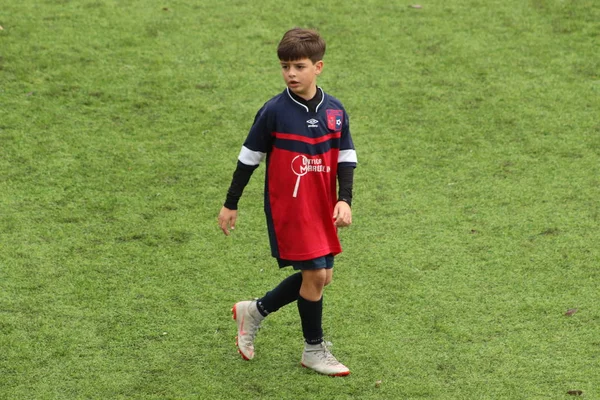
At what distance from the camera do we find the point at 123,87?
25.1 feet

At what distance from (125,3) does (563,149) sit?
4.42 meters

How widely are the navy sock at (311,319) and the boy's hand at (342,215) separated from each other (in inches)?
17.4

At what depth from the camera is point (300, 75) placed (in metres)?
4.22

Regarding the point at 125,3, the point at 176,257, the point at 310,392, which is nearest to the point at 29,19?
the point at 125,3

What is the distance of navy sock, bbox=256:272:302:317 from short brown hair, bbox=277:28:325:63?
106cm

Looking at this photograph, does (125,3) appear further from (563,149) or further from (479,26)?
(563,149)

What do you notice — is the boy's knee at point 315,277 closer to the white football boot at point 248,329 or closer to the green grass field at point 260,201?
the white football boot at point 248,329

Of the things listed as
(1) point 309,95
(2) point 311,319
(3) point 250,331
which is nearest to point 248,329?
(3) point 250,331

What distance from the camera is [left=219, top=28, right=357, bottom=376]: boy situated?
14.0ft

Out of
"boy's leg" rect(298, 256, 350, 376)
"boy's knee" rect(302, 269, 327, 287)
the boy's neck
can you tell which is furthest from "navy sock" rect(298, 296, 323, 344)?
the boy's neck

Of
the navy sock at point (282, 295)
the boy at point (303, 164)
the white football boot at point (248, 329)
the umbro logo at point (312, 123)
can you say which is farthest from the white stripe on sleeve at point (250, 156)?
the white football boot at point (248, 329)

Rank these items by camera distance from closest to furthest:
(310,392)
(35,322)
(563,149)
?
(310,392)
(35,322)
(563,149)

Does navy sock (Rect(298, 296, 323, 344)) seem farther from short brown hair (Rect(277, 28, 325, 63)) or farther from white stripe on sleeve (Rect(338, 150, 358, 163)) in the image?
short brown hair (Rect(277, 28, 325, 63))

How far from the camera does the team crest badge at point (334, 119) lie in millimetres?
4305
